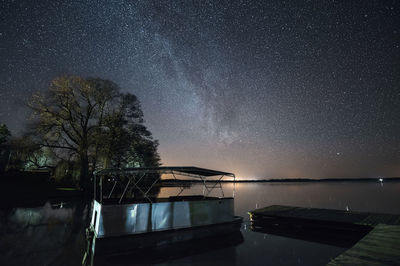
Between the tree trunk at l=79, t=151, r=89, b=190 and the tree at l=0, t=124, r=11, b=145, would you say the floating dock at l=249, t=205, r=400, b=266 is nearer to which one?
the tree trunk at l=79, t=151, r=89, b=190

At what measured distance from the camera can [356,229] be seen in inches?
521

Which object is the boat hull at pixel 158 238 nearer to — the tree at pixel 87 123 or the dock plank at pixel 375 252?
the dock plank at pixel 375 252

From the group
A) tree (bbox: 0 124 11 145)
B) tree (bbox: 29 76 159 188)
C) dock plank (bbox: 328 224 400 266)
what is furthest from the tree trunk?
dock plank (bbox: 328 224 400 266)

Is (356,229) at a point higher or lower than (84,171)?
lower

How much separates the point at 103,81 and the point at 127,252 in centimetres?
2402

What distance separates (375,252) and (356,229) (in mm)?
7743

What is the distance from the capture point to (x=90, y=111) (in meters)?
27.3

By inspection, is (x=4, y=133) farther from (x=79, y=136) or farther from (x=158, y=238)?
(x=158, y=238)

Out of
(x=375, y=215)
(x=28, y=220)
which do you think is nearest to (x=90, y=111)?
(x=28, y=220)

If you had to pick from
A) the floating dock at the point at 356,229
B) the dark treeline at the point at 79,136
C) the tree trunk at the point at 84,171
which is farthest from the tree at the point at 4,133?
the floating dock at the point at 356,229

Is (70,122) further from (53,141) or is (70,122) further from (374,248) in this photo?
(374,248)

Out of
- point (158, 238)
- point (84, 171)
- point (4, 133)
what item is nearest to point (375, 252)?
point (158, 238)

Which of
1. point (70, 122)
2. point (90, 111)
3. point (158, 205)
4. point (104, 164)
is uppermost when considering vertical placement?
point (90, 111)

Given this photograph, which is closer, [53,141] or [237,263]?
[237,263]
